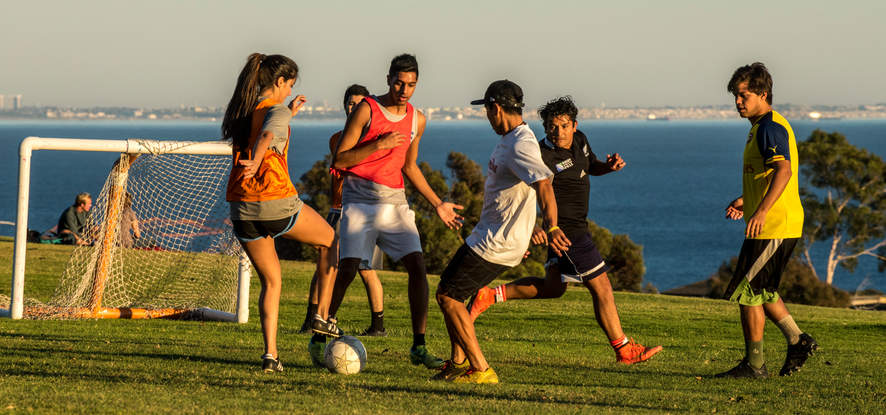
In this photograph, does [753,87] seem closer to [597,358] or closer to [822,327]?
[597,358]

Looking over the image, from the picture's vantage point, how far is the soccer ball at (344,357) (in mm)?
7180

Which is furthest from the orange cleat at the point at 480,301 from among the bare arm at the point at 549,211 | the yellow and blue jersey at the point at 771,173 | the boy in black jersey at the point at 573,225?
the yellow and blue jersey at the point at 771,173

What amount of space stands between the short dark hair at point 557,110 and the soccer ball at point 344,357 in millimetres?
2268

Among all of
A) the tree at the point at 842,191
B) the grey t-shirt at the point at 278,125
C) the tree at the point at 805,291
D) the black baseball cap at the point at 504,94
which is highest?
the black baseball cap at the point at 504,94

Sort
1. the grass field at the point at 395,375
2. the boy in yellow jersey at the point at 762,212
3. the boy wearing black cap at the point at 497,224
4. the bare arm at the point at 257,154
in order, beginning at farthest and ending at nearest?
the boy in yellow jersey at the point at 762,212 → the boy wearing black cap at the point at 497,224 → the bare arm at the point at 257,154 → the grass field at the point at 395,375

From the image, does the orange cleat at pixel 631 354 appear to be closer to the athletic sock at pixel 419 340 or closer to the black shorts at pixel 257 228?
the athletic sock at pixel 419 340

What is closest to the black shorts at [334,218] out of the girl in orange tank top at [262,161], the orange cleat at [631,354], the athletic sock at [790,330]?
the girl in orange tank top at [262,161]

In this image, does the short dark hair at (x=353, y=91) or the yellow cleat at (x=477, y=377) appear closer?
the yellow cleat at (x=477, y=377)

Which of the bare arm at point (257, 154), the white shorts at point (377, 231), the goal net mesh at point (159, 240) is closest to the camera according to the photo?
the bare arm at point (257, 154)

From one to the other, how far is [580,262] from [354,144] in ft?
6.44

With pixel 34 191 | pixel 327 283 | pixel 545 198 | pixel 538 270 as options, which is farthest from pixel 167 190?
pixel 34 191

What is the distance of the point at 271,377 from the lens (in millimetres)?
6895

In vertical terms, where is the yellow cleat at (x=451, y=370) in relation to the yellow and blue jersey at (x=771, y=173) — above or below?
below

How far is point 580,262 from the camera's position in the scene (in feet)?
26.2
